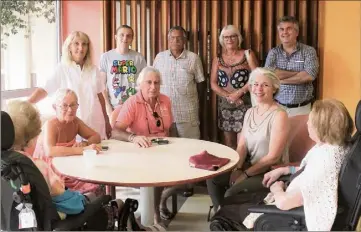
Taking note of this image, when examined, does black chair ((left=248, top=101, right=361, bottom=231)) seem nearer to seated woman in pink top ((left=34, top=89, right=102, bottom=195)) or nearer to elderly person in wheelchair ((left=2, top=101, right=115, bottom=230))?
elderly person in wheelchair ((left=2, top=101, right=115, bottom=230))

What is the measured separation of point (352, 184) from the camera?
6.75ft

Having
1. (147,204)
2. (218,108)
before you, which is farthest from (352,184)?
(218,108)

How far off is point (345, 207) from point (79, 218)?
4.02 feet

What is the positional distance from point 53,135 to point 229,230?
131 centimetres

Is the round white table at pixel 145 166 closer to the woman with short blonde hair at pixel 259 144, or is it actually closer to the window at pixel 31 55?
the woman with short blonde hair at pixel 259 144

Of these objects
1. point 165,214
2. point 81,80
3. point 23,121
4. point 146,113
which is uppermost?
point 81,80

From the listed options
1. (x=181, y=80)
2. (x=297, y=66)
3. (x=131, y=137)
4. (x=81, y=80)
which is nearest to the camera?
(x=131, y=137)

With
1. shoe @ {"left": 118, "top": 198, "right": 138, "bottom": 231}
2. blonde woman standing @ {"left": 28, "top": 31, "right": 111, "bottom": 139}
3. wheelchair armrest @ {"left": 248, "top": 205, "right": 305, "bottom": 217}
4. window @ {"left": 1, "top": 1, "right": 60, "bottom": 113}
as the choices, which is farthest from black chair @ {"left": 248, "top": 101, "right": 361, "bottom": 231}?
window @ {"left": 1, "top": 1, "right": 60, "bottom": 113}

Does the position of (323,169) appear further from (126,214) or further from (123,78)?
(123,78)

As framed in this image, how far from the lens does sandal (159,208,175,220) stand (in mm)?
3836

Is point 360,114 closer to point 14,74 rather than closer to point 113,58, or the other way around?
point 113,58

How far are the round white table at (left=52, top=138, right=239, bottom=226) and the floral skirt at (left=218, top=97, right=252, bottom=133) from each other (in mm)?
1125

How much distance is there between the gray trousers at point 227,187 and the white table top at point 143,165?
7.9 inches

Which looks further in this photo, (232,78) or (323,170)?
(232,78)
